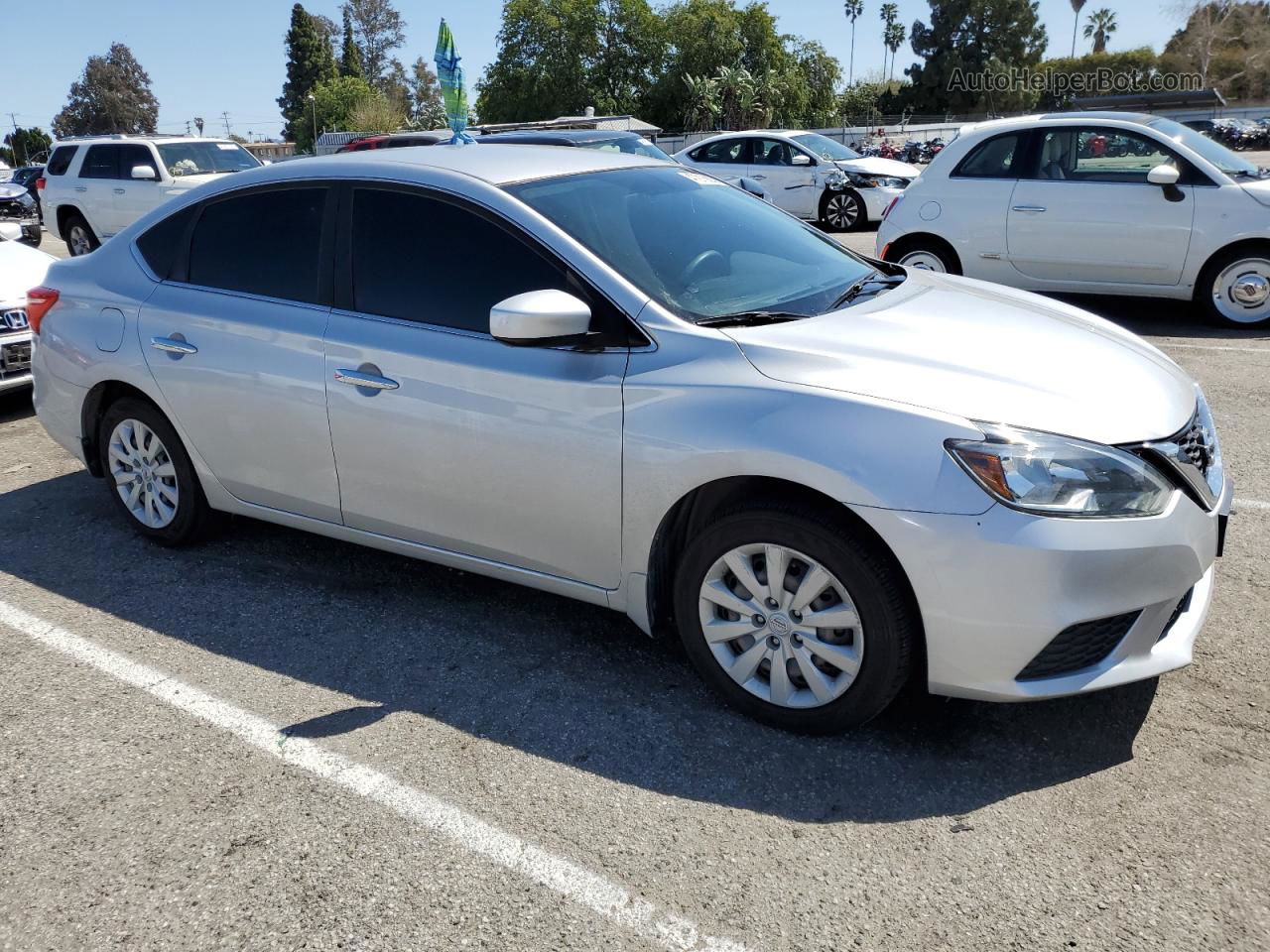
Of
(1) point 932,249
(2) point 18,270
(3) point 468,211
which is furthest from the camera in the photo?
(1) point 932,249

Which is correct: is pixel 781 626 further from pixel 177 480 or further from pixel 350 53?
pixel 350 53

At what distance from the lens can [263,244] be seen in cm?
423

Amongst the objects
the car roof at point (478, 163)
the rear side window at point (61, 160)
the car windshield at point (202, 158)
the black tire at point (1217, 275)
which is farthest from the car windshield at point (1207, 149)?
the rear side window at point (61, 160)

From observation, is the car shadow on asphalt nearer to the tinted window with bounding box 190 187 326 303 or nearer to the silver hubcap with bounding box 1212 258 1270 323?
the tinted window with bounding box 190 187 326 303

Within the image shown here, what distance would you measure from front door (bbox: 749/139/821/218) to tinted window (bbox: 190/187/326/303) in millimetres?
12932

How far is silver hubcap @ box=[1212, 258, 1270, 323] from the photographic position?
8.30m

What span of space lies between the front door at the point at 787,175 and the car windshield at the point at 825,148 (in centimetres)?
28

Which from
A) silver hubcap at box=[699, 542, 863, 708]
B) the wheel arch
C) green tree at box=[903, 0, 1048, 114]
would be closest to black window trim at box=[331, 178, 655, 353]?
the wheel arch

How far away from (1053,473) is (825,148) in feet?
50.8

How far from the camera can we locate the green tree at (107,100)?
4291 inches

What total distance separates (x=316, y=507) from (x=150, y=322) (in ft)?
3.77

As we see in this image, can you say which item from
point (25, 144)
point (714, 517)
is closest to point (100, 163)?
point (714, 517)

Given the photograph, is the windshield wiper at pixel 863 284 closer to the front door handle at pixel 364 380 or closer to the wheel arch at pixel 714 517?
the wheel arch at pixel 714 517

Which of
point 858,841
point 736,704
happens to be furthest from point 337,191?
point 858,841
